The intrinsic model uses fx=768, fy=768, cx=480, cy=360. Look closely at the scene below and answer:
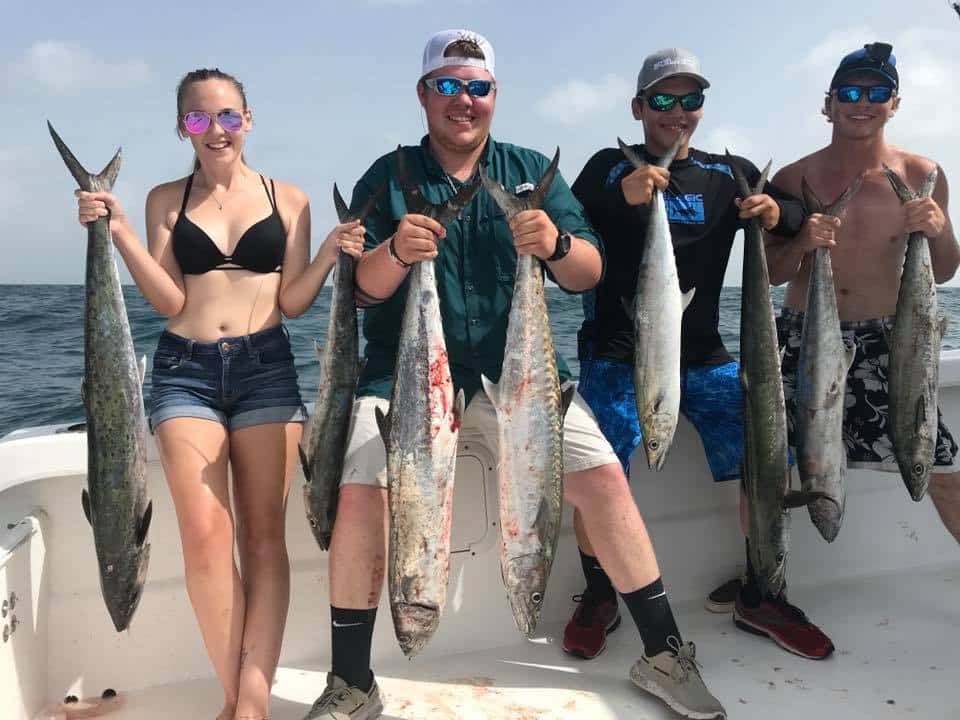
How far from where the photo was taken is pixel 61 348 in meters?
11.3

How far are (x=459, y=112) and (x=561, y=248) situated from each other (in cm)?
59

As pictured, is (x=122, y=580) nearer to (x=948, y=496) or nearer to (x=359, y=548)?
(x=359, y=548)

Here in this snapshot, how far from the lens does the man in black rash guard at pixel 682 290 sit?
9.34 feet

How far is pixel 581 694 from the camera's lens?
2537mm

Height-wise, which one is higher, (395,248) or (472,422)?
(395,248)

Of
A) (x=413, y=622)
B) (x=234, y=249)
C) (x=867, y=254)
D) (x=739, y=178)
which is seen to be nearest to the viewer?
(x=413, y=622)

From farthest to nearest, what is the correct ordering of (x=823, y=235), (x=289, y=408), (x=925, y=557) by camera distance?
1. (x=925, y=557)
2. (x=823, y=235)
3. (x=289, y=408)

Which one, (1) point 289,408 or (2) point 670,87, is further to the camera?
(2) point 670,87

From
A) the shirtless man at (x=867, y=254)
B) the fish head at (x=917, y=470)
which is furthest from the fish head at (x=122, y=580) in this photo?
the fish head at (x=917, y=470)

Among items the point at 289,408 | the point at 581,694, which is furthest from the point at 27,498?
the point at 581,694

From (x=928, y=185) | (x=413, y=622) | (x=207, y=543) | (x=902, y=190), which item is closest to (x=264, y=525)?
(x=207, y=543)

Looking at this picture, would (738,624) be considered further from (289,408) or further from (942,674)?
(289,408)

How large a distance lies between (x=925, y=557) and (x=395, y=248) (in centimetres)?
290

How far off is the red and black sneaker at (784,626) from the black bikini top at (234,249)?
7.16 ft
